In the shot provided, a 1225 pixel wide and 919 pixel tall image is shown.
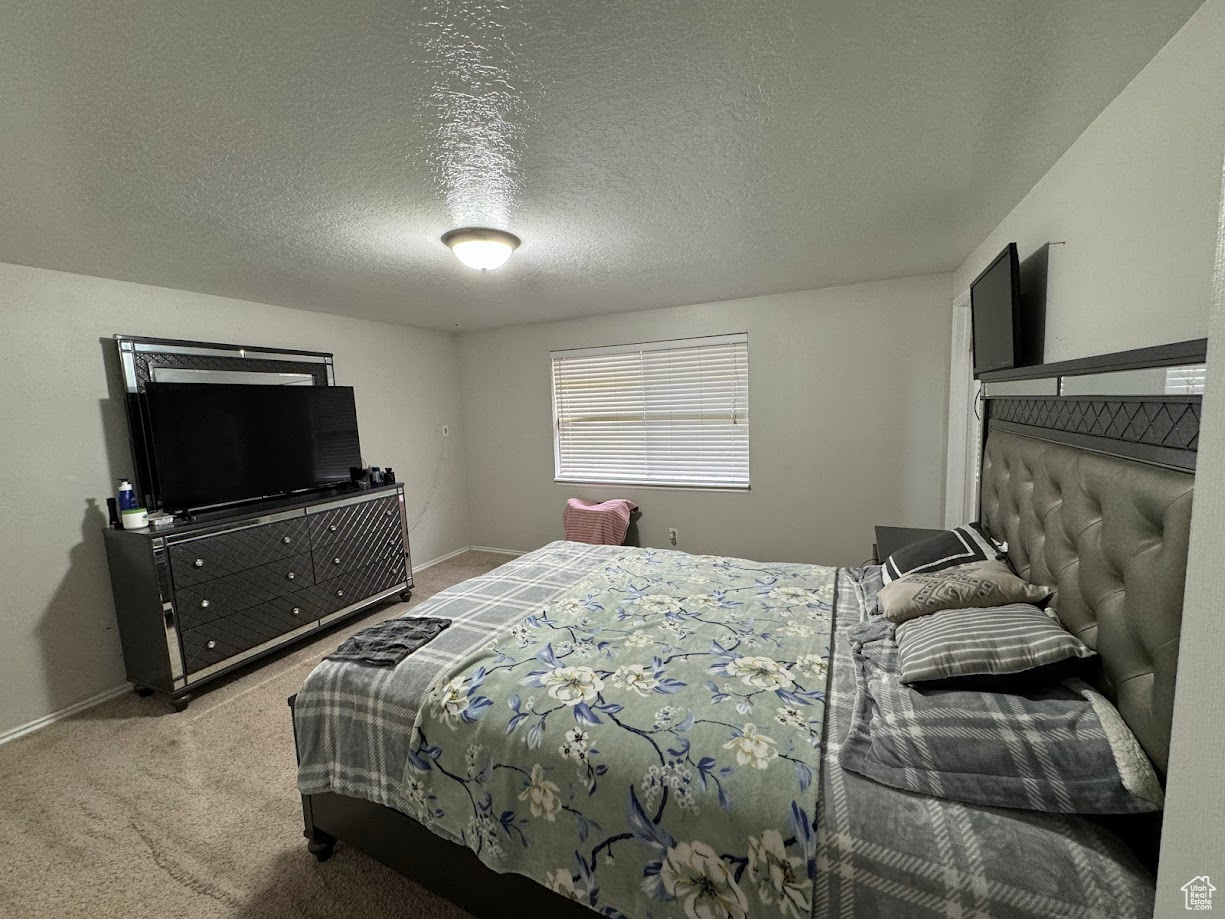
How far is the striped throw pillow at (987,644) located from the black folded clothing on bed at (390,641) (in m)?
1.55

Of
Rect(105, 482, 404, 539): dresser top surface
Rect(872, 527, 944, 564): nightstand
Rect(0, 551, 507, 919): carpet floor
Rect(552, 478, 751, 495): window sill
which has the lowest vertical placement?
Rect(0, 551, 507, 919): carpet floor

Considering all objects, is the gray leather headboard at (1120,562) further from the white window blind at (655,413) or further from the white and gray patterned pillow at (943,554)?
the white window blind at (655,413)

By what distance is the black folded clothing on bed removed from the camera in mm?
1658

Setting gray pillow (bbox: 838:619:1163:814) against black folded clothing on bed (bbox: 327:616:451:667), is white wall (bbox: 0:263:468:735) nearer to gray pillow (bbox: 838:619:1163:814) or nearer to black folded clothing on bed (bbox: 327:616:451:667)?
black folded clothing on bed (bbox: 327:616:451:667)

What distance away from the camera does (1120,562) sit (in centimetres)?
112

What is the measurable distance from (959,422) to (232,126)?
3.81 metres

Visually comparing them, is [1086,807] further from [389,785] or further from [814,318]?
[814,318]

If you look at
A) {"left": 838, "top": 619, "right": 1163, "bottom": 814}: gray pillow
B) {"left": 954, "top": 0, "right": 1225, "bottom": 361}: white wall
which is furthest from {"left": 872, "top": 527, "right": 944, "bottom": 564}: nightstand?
{"left": 838, "top": 619, "right": 1163, "bottom": 814}: gray pillow

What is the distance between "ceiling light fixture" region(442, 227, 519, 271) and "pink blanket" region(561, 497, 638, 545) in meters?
2.41

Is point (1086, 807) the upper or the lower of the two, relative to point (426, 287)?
lower

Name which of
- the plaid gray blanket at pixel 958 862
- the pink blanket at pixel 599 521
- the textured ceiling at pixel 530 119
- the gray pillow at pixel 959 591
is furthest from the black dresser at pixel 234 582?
the gray pillow at pixel 959 591

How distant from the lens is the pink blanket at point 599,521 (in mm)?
4219

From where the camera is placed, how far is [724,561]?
101 inches

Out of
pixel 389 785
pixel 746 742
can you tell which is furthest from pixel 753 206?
pixel 389 785
